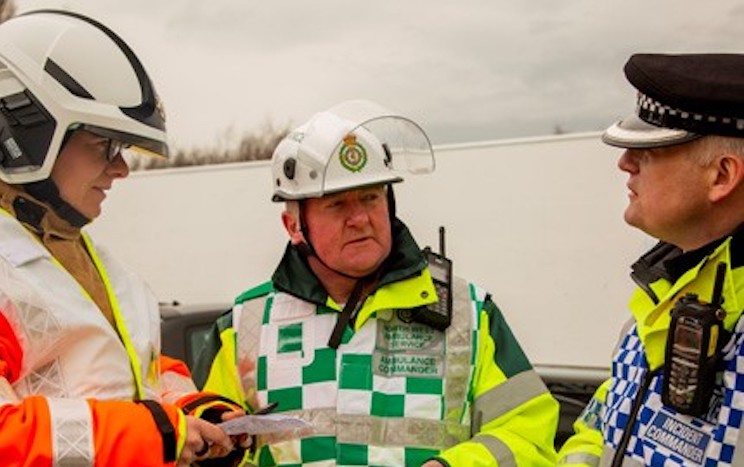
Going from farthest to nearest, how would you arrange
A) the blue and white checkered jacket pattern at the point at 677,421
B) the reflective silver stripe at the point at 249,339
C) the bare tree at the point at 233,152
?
the bare tree at the point at 233,152 < the reflective silver stripe at the point at 249,339 < the blue and white checkered jacket pattern at the point at 677,421

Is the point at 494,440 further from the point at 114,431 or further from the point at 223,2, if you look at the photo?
the point at 223,2

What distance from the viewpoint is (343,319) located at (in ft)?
6.23

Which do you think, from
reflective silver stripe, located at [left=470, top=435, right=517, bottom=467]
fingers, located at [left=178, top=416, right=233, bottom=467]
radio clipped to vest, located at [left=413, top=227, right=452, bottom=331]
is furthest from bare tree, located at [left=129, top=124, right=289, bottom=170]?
fingers, located at [left=178, top=416, right=233, bottom=467]

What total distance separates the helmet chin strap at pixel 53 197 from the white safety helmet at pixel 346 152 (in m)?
0.56

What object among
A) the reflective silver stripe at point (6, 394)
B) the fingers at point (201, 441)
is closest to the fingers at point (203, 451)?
the fingers at point (201, 441)

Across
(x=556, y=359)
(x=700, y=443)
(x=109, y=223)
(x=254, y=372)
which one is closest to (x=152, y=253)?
(x=109, y=223)

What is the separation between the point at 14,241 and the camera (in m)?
1.42

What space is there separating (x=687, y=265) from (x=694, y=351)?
17 cm

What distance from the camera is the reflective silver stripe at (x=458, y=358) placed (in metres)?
1.86

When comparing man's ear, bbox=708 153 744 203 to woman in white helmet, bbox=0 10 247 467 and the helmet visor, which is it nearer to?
the helmet visor

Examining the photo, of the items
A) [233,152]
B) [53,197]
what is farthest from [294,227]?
[233,152]

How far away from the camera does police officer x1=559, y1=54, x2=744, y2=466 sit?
1303mm

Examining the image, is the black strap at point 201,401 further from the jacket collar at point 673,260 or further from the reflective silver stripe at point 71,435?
the jacket collar at point 673,260

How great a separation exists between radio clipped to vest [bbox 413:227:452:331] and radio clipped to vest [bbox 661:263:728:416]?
0.60 meters
